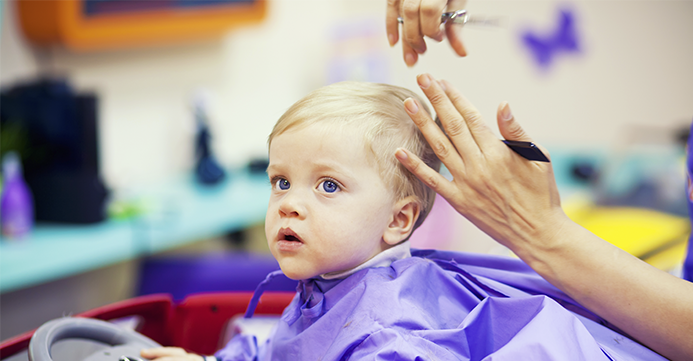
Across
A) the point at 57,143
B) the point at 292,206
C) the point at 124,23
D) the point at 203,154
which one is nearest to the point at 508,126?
the point at 292,206

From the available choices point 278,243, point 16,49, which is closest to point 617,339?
point 278,243

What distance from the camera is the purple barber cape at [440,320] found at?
28.7 inches

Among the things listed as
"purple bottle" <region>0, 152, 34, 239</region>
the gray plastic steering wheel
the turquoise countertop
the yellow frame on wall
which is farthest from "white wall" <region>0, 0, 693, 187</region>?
the gray plastic steering wheel

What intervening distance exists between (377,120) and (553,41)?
8.66ft

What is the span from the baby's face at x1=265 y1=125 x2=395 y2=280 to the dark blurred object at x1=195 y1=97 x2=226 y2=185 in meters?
1.94

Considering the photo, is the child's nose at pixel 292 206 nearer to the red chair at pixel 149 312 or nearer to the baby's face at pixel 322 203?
the baby's face at pixel 322 203

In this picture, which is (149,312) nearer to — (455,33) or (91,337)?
(91,337)

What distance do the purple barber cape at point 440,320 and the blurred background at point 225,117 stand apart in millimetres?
615

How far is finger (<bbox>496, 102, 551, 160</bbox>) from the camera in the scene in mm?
803

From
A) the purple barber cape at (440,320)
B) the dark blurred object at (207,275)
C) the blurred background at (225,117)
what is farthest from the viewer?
the blurred background at (225,117)

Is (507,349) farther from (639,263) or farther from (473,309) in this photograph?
(639,263)

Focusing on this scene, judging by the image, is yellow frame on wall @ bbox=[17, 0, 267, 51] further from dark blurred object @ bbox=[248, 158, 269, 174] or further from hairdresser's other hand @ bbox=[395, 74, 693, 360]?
hairdresser's other hand @ bbox=[395, 74, 693, 360]

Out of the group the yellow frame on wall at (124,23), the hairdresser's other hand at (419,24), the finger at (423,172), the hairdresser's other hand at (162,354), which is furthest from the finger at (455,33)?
the yellow frame on wall at (124,23)

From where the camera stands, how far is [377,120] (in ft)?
2.82
